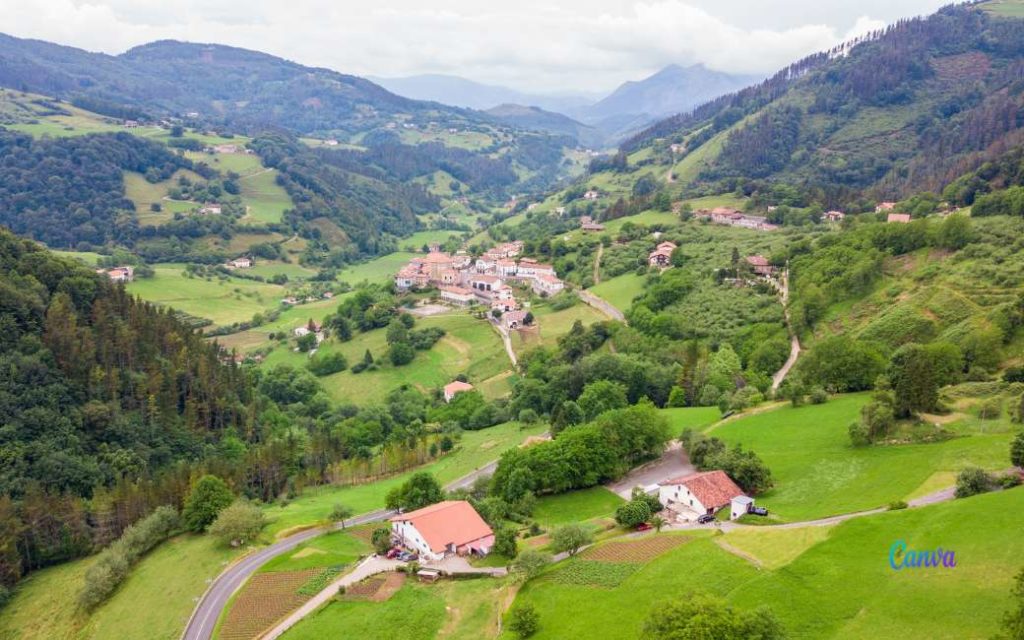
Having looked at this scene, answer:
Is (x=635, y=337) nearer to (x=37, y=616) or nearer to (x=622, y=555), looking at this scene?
(x=622, y=555)

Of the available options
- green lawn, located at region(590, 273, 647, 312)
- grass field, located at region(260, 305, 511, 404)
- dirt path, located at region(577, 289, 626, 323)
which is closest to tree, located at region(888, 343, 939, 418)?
dirt path, located at region(577, 289, 626, 323)

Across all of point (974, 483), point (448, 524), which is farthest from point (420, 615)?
point (974, 483)

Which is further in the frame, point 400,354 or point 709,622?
point 400,354

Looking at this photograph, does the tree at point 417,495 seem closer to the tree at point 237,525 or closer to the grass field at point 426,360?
the tree at point 237,525

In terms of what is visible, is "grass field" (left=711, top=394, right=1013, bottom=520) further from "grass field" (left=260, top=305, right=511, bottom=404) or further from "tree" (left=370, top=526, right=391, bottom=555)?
"grass field" (left=260, top=305, right=511, bottom=404)

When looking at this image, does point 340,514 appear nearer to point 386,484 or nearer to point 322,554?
point 322,554

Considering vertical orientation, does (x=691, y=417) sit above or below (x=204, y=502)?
above
